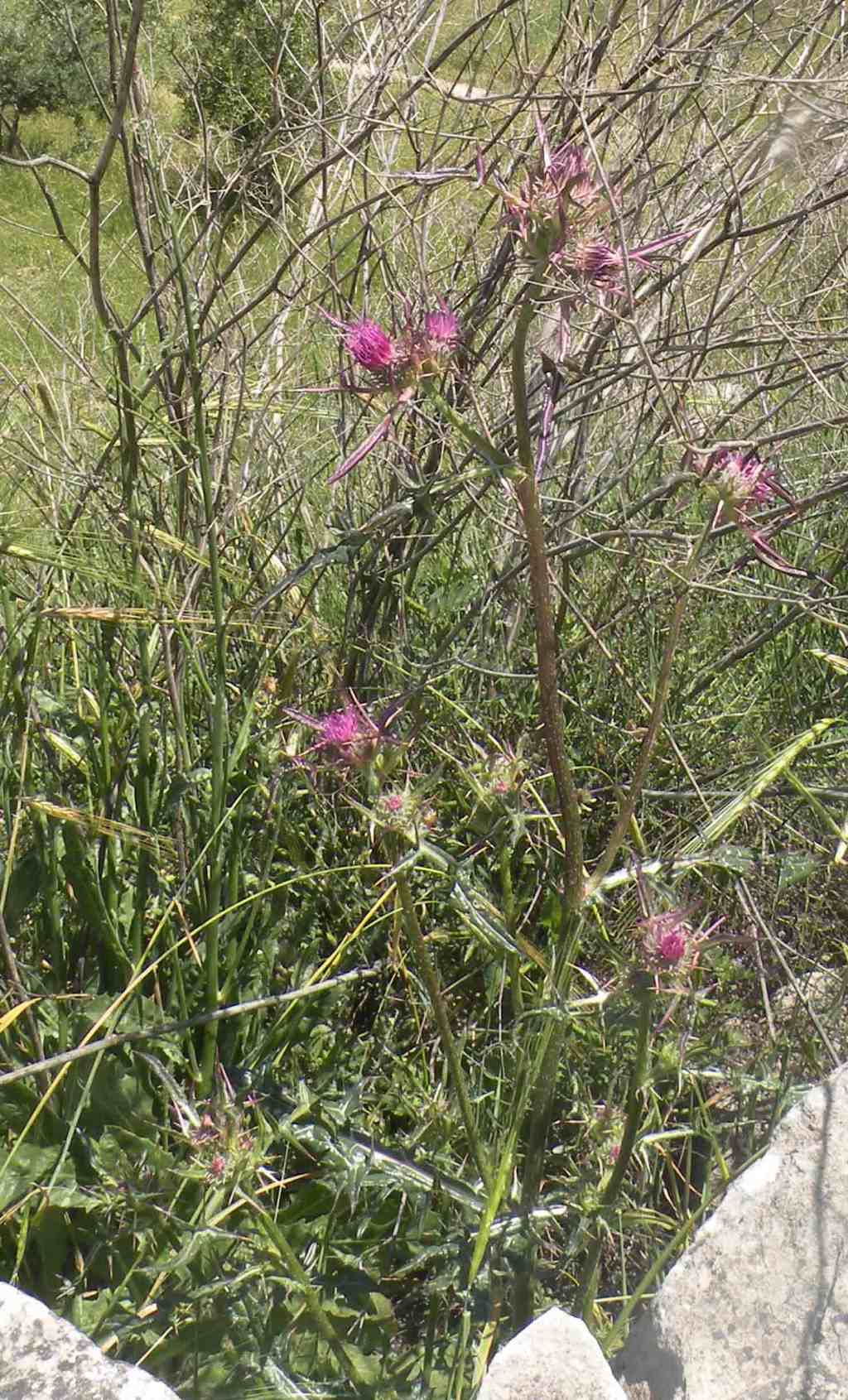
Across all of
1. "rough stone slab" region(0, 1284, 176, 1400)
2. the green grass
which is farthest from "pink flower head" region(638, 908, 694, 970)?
"rough stone slab" region(0, 1284, 176, 1400)

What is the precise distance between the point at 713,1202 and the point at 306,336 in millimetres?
1686

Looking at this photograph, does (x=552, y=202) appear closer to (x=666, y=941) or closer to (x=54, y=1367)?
(x=666, y=941)

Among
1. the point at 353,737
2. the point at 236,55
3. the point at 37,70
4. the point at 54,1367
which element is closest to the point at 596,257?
the point at 353,737

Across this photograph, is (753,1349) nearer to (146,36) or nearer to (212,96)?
(146,36)

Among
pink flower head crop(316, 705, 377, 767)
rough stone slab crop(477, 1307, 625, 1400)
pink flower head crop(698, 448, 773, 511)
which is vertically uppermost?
pink flower head crop(698, 448, 773, 511)

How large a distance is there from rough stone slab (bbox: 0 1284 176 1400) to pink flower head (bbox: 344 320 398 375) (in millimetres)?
878

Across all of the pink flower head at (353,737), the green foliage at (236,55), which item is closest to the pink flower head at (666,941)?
the pink flower head at (353,737)

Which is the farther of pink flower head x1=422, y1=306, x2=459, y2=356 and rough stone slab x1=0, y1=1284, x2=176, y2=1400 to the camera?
pink flower head x1=422, y1=306, x2=459, y2=356

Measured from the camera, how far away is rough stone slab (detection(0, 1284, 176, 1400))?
0.94m

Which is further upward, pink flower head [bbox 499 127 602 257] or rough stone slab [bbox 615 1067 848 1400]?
pink flower head [bbox 499 127 602 257]

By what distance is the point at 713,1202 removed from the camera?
150cm

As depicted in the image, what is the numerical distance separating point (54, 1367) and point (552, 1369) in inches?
15.7

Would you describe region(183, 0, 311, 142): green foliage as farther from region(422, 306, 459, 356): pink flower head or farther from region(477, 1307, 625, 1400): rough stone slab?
region(477, 1307, 625, 1400): rough stone slab

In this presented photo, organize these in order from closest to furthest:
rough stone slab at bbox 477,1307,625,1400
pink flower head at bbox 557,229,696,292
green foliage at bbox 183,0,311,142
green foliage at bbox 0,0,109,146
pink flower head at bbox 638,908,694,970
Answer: rough stone slab at bbox 477,1307,625,1400
pink flower head at bbox 557,229,696,292
pink flower head at bbox 638,908,694,970
green foliage at bbox 183,0,311,142
green foliage at bbox 0,0,109,146
